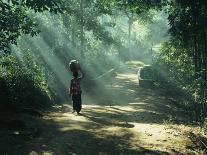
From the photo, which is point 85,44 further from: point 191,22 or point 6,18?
point 6,18

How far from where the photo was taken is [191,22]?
21562mm

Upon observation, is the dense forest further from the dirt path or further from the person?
the dirt path

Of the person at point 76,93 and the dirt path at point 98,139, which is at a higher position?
the person at point 76,93

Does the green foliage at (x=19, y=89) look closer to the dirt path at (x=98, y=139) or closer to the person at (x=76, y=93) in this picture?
the person at (x=76, y=93)

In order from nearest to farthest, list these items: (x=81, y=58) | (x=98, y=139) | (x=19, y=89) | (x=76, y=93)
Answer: (x=98, y=139) < (x=76, y=93) < (x=19, y=89) < (x=81, y=58)

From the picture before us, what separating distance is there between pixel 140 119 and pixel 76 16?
2623 centimetres

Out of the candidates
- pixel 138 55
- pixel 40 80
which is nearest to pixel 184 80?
pixel 40 80

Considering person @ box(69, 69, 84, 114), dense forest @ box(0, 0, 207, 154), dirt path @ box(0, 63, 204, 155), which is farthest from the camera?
dense forest @ box(0, 0, 207, 154)

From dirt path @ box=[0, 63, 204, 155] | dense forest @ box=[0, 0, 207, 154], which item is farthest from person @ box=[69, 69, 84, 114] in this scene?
dense forest @ box=[0, 0, 207, 154]

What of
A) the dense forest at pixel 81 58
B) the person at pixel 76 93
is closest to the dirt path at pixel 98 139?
the person at pixel 76 93

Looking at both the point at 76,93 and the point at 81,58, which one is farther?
the point at 81,58

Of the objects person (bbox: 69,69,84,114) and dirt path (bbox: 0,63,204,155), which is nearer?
dirt path (bbox: 0,63,204,155)

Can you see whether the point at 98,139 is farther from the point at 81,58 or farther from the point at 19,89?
the point at 81,58

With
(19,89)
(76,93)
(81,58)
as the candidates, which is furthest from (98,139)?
(81,58)
